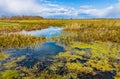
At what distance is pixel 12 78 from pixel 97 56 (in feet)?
25.4

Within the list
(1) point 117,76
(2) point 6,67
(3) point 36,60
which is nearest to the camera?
(1) point 117,76

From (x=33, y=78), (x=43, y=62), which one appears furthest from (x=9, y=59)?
(x=33, y=78)

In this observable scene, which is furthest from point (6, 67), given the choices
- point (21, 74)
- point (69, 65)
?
point (69, 65)

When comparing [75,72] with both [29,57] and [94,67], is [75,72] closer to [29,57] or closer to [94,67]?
[94,67]

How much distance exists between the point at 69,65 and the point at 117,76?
3291mm

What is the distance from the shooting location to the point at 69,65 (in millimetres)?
11906

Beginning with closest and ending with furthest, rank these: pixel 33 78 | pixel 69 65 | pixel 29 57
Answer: pixel 33 78
pixel 69 65
pixel 29 57

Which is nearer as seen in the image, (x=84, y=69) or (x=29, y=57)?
(x=84, y=69)

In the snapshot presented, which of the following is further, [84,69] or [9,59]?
[9,59]

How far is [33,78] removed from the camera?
9320mm

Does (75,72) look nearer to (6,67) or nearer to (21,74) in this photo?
(21,74)

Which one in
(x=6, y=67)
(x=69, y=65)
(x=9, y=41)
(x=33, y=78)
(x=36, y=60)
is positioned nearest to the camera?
(x=33, y=78)

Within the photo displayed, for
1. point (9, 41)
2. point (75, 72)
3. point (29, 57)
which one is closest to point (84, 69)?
point (75, 72)

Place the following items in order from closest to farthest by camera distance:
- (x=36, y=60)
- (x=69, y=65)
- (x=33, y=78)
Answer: (x=33, y=78) → (x=69, y=65) → (x=36, y=60)
